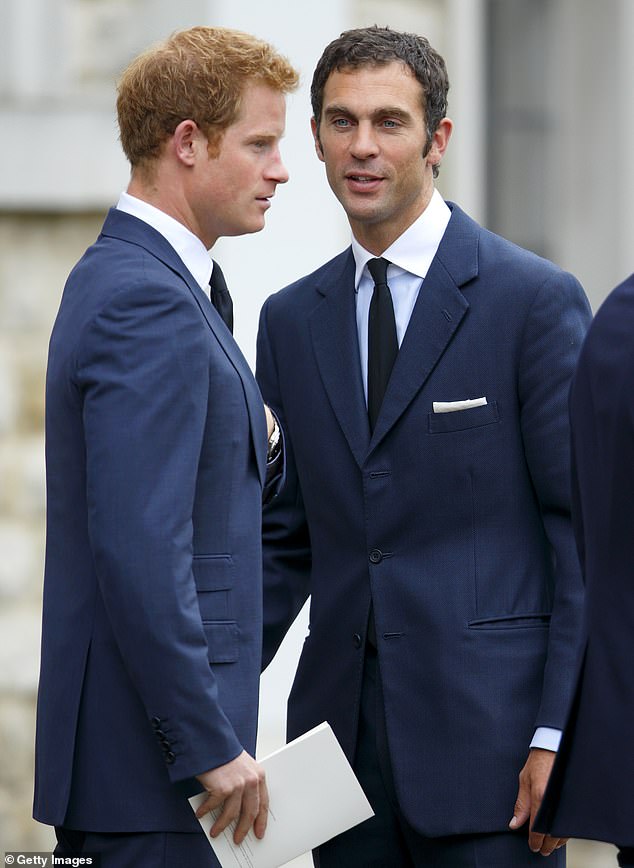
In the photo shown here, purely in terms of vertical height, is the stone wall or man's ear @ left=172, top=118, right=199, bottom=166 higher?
man's ear @ left=172, top=118, right=199, bottom=166

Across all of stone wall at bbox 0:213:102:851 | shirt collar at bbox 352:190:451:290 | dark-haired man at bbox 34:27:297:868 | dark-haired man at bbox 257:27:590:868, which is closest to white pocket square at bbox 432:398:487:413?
dark-haired man at bbox 257:27:590:868

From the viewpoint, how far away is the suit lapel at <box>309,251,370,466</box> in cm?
304

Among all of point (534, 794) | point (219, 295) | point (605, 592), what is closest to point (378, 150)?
point (219, 295)

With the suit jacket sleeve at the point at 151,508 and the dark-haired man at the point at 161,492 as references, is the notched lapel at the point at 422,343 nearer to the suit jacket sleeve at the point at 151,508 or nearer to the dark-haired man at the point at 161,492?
the dark-haired man at the point at 161,492

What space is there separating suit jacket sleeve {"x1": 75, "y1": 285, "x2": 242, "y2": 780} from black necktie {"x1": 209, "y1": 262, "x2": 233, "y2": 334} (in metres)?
0.30

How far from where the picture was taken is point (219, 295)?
2818 mm

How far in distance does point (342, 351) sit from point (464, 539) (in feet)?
1.38

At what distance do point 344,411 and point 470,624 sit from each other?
43cm

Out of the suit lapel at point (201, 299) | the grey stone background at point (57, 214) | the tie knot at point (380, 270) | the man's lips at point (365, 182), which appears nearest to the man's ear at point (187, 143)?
the suit lapel at point (201, 299)

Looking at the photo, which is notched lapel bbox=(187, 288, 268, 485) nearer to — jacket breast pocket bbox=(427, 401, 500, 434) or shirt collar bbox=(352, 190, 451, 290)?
jacket breast pocket bbox=(427, 401, 500, 434)

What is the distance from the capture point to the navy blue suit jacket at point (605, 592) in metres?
2.35

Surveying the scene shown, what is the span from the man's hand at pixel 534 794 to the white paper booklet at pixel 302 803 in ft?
1.20

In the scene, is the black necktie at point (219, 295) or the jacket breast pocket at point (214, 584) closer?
the jacket breast pocket at point (214, 584)

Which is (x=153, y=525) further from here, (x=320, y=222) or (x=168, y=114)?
(x=320, y=222)
